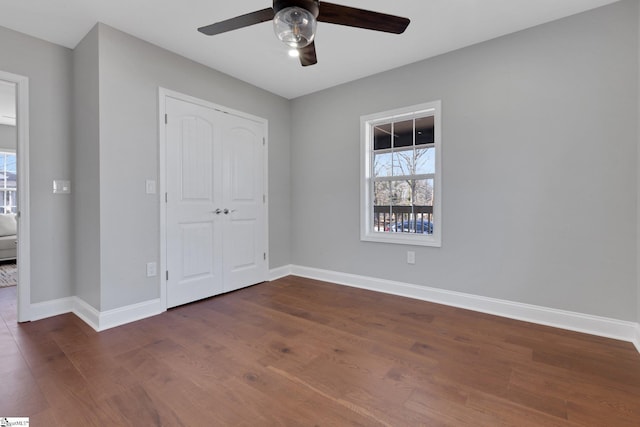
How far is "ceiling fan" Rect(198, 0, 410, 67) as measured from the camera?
1.42 metres

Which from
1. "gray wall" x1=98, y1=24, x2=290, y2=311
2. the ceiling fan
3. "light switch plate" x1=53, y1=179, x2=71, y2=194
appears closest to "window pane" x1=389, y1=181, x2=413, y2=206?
the ceiling fan

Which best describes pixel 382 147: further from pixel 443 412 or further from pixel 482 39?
pixel 443 412

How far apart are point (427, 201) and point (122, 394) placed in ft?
9.76

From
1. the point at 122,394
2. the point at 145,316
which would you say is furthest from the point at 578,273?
the point at 145,316

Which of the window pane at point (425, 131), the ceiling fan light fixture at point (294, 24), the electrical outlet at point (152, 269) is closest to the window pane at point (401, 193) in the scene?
the window pane at point (425, 131)

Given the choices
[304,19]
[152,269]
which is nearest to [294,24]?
[304,19]

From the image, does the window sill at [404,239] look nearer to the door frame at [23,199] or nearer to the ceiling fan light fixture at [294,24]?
the ceiling fan light fixture at [294,24]

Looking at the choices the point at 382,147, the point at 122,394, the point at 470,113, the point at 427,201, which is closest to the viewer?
the point at 122,394

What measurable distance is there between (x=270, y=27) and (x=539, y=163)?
8.47 ft

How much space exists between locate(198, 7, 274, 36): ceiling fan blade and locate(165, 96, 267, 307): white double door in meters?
1.44

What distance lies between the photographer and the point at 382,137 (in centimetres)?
354

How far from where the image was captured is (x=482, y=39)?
271cm

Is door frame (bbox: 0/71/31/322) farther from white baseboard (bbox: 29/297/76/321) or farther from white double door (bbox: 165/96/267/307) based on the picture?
white double door (bbox: 165/96/267/307)

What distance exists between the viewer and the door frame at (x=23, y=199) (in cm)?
254
